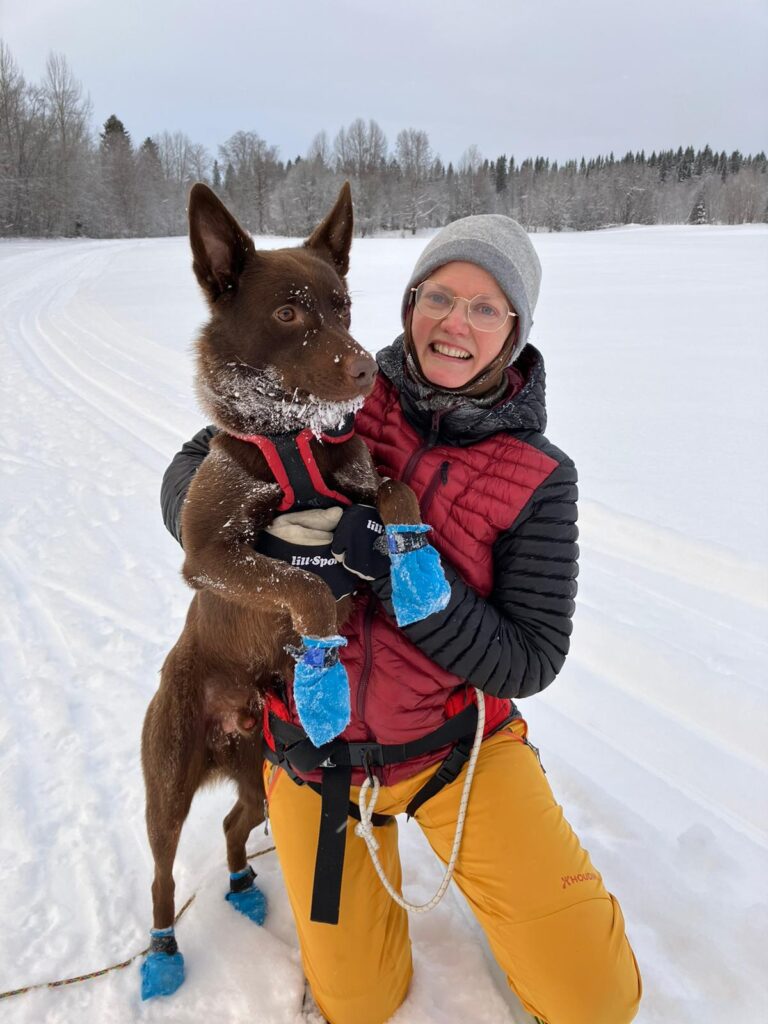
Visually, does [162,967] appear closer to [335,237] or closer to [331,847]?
[331,847]

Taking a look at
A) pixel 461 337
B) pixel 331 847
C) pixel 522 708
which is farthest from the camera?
pixel 522 708

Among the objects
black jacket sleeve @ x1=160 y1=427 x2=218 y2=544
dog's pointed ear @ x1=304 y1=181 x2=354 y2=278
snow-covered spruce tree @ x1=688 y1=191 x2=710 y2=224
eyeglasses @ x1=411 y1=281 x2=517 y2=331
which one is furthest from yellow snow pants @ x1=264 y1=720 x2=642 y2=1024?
snow-covered spruce tree @ x1=688 y1=191 x2=710 y2=224

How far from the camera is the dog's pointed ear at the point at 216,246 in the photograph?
1.90 m

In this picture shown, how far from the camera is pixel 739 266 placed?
61.3 feet

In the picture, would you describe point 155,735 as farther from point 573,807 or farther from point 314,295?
point 573,807

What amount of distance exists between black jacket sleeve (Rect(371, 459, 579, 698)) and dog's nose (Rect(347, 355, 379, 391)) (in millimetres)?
615

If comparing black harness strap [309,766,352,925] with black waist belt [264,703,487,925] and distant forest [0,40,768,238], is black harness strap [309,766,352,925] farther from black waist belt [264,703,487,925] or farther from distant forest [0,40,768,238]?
distant forest [0,40,768,238]

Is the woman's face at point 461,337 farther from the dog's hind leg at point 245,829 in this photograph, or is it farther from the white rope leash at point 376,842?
the dog's hind leg at point 245,829

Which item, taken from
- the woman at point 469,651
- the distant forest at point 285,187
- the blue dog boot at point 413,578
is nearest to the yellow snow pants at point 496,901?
the woman at point 469,651

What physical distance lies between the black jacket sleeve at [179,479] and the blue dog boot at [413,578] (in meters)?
0.92

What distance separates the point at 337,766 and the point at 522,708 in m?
1.39

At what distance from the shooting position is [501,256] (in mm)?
2061

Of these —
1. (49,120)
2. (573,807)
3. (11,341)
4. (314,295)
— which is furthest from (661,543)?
(49,120)

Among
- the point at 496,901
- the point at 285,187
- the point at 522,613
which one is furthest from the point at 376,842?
the point at 285,187
